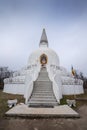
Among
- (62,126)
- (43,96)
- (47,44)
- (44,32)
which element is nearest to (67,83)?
(43,96)

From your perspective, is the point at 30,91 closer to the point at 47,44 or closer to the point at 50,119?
the point at 50,119

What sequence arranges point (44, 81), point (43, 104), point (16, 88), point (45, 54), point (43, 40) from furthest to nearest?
point (43, 40) → point (45, 54) → point (16, 88) → point (44, 81) → point (43, 104)

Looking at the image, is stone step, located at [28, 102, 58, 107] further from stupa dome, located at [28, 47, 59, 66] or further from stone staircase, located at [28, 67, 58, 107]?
stupa dome, located at [28, 47, 59, 66]

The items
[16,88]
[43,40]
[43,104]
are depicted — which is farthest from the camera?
[43,40]

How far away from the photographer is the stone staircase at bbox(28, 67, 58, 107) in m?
11.2

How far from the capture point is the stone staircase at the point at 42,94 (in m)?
11.2

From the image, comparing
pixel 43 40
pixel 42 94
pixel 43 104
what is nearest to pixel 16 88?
pixel 42 94

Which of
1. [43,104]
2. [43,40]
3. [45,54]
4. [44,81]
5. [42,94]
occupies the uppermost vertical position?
[43,40]

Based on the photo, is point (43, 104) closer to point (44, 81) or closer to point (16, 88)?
point (44, 81)

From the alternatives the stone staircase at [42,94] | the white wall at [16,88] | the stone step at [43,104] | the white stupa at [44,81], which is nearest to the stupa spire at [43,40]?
the white stupa at [44,81]

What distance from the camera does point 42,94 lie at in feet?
41.1

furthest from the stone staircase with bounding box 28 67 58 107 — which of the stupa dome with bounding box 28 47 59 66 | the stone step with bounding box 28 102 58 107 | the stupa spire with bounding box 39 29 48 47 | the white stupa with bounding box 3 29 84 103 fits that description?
the stupa spire with bounding box 39 29 48 47

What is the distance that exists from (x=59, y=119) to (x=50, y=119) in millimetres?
512

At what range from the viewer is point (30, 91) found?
12703 millimetres
